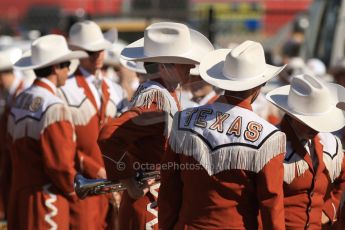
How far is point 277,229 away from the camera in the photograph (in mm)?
4426

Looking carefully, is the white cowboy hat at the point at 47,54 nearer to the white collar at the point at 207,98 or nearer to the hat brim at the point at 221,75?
the white collar at the point at 207,98

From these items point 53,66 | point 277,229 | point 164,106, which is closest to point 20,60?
point 53,66

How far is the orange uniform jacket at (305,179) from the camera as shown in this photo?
5.08m

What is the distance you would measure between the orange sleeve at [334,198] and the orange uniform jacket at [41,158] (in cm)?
187

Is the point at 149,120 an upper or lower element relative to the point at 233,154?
lower

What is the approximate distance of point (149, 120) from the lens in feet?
16.6

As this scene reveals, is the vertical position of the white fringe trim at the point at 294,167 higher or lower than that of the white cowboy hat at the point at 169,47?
lower

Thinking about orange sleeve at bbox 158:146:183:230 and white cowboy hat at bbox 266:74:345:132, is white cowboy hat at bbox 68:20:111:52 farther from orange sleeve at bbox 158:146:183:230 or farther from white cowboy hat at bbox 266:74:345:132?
orange sleeve at bbox 158:146:183:230

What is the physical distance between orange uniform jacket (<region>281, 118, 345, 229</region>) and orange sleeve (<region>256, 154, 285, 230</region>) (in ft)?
1.99

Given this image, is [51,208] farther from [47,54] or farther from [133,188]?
[133,188]

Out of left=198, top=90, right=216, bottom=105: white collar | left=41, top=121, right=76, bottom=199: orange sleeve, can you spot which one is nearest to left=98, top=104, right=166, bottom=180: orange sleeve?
left=41, top=121, right=76, bottom=199: orange sleeve

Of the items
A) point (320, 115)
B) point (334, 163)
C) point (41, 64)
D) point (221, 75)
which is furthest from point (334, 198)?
point (41, 64)

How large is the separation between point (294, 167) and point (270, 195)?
68cm

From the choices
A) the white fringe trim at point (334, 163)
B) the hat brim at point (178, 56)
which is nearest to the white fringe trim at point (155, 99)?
the hat brim at point (178, 56)
